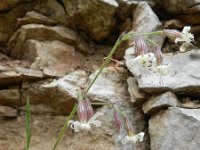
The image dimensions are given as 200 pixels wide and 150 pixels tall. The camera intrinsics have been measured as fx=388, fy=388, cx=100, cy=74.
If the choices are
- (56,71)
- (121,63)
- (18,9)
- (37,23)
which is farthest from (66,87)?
(18,9)

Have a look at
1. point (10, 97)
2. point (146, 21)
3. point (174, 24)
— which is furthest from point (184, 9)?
point (10, 97)

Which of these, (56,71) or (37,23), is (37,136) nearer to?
(56,71)

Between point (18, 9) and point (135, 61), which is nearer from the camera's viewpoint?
point (135, 61)

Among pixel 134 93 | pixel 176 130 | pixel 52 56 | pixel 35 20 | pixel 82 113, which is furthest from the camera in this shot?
pixel 35 20

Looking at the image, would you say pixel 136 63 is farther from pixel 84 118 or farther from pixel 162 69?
pixel 84 118

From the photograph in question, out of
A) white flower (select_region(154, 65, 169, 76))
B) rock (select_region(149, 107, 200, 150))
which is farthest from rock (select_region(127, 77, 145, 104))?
white flower (select_region(154, 65, 169, 76))

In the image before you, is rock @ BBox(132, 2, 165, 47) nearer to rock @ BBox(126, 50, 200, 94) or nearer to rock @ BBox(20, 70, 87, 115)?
rock @ BBox(126, 50, 200, 94)
